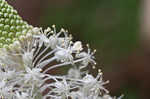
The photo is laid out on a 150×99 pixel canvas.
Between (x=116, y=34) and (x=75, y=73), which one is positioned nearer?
(x=75, y=73)

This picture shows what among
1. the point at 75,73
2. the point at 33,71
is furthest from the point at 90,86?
the point at 33,71

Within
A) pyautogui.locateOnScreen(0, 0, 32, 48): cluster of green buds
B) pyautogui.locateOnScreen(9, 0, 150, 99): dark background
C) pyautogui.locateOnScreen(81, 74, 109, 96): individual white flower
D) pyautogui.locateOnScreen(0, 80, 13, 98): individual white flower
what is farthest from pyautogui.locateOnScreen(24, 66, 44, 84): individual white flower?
pyautogui.locateOnScreen(9, 0, 150, 99): dark background

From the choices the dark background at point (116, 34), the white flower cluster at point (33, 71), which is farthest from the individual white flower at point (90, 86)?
the dark background at point (116, 34)

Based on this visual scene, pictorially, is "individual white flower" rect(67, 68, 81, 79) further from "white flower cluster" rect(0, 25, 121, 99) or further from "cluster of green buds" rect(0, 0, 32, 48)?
"cluster of green buds" rect(0, 0, 32, 48)

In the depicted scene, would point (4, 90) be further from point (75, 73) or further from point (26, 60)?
point (75, 73)

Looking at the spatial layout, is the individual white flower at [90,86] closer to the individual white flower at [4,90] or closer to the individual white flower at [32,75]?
the individual white flower at [32,75]
